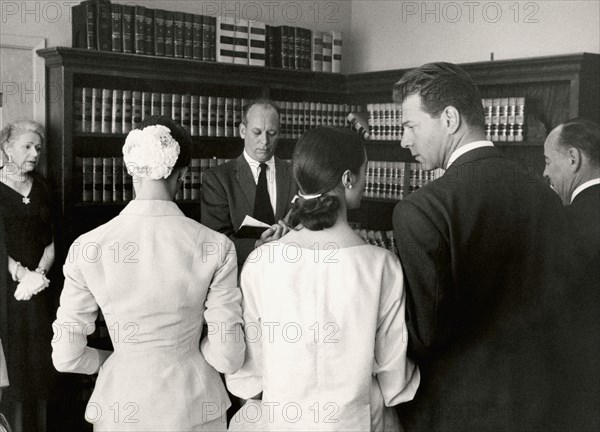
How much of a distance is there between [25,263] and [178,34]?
1.83m

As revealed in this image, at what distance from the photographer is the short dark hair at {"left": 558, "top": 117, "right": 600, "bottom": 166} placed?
310 cm

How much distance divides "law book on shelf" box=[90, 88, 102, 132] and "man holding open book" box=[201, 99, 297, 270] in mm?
980

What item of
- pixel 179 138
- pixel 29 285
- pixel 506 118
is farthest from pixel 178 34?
pixel 179 138

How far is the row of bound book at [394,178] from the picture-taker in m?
5.48

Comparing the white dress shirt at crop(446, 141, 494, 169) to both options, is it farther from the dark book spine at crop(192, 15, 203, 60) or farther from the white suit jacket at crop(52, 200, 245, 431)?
the dark book spine at crop(192, 15, 203, 60)

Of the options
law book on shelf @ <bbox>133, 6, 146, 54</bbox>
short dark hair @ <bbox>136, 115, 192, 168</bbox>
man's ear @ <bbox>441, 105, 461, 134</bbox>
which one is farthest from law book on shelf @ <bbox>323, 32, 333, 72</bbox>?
man's ear @ <bbox>441, 105, 461, 134</bbox>

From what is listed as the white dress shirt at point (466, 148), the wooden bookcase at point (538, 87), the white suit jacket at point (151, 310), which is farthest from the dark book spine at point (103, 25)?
the white dress shirt at point (466, 148)

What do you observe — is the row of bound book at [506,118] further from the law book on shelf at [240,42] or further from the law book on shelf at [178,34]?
the law book on shelf at [178,34]

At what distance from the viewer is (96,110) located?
4613mm

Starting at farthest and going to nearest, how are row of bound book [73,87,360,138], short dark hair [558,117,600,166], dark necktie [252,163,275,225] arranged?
row of bound book [73,87,360,138] < dark necktie [252,163,275,225] < short dark hair [558,117,600,166]

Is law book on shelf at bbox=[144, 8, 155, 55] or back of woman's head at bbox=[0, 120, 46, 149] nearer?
back of woman's head at bbox=[0, 120, 46, 149]

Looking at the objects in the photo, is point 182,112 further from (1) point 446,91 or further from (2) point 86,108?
(1) point 446,91

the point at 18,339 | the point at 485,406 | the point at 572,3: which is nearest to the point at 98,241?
the point at 485,406

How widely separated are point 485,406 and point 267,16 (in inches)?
173
